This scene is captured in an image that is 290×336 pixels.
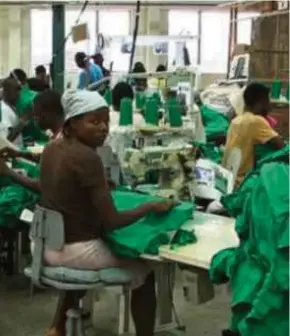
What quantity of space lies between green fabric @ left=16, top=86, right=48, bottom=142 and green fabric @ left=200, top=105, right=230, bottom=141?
3.57ft

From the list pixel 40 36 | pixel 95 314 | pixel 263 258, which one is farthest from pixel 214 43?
pixel 263 258

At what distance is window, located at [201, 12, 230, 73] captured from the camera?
13.1 m

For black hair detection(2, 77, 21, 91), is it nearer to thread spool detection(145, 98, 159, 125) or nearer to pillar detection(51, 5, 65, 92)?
thread spool detection(145, 98, 159, 125)

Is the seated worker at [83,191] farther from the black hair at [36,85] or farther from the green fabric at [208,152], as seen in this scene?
the black hair at [36,85]

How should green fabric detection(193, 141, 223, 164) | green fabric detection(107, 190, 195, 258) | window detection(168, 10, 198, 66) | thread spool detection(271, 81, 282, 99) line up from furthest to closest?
window detection(168, 10, 198, 66), thread spool detection(271, 81, 282, 99), green fabric detection(193, 141, 223, 164), green fabric detection(107, 190, 195, 258)

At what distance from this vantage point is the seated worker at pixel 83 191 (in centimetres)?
254

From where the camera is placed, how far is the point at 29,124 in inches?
193

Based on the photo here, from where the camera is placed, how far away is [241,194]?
81.0 inches

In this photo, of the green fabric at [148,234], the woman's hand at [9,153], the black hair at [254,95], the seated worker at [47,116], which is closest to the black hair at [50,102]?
the seated worker at [47,116]

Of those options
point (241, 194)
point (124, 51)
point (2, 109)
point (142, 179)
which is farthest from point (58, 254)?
point (124, 51)

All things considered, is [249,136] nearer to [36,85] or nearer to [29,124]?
[29,124]

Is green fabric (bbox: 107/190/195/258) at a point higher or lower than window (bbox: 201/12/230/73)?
lower

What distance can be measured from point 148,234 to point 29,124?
2.54 metres

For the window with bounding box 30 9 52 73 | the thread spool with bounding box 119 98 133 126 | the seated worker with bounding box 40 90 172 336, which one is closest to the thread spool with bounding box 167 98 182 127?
the thread spool with bounding box 119 98 133 126
